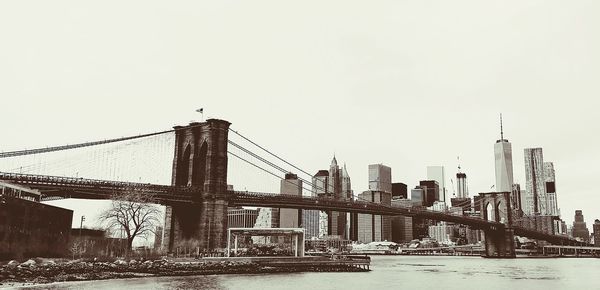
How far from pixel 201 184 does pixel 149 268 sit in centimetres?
3423

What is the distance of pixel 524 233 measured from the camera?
169375mm

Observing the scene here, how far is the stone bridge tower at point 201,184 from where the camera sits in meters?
81.4

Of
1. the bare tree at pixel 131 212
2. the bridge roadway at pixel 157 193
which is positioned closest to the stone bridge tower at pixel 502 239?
the bridge roadway at pixel 157 193

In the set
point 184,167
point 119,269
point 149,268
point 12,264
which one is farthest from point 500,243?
point 12,264

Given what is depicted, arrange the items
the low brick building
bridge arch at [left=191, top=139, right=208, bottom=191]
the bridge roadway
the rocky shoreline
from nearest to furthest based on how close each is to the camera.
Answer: the rocky shoreline, the low brick building, the bridge roadway, bridge arch at [left=191, top=139, right=208, bottom=191]

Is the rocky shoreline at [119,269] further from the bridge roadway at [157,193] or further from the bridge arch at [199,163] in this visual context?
the bridge arch at [199,163]

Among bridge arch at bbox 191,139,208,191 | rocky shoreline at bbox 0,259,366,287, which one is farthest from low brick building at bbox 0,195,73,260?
bridge arch at bbox 191,139,208,191

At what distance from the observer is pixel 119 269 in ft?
176

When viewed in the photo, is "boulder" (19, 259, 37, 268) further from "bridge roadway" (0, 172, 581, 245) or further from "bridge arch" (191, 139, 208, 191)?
"bridge arch" (191, 139, 208, 191)

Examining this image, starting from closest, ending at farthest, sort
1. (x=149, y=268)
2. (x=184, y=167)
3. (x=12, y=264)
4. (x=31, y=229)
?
(x=12, y=264)
(x=31, y=229)
(x=149, y=268)
(x=184, y=167)

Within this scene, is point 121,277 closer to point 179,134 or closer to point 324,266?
point 324,266

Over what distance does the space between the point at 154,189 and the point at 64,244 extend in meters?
17.2

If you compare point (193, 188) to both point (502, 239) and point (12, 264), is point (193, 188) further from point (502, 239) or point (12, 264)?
point (502, 239)

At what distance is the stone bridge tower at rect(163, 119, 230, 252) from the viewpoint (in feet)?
267
